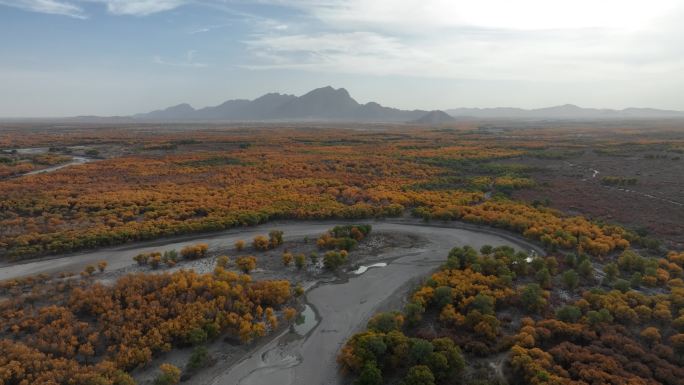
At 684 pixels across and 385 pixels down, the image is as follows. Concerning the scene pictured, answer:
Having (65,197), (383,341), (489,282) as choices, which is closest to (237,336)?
(383,341)

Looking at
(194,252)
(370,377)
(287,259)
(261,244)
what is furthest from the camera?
(261,244)

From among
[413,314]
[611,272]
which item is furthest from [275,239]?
[611,272]

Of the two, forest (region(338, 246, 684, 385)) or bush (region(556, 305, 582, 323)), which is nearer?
forest (region(338, 246, 684, 385))

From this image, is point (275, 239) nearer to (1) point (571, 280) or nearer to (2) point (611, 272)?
(1) point (571, 280)

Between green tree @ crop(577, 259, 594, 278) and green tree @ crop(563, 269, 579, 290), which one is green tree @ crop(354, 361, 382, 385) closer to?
green tree @ crop(563, 269, 579, 290)

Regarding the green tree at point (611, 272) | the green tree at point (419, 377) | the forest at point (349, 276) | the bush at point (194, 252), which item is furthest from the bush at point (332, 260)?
the green tree at point (611, 272)

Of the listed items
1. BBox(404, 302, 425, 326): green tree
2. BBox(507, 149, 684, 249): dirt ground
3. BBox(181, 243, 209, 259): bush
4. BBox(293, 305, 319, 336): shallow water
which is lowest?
BBox(293, 305, 319, 336): shallow water

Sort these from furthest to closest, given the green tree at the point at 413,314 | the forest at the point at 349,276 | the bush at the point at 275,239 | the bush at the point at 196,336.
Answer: the bush at the point at 275,239 < the green tree at the point at 413,314 < the bush at the point at 196,336 < the forest at the point at 349,276

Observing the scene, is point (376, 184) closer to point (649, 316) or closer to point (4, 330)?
point (649, 316)

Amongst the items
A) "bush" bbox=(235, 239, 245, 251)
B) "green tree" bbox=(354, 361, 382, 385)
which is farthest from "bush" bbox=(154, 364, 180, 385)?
"bush" bbox=(235, 239, 245, 251)

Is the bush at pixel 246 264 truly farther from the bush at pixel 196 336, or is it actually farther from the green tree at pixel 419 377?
the green tree at pixel 419 377

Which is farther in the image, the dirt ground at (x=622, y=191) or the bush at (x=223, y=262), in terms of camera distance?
the dirt ground at (x=622, y=191)
